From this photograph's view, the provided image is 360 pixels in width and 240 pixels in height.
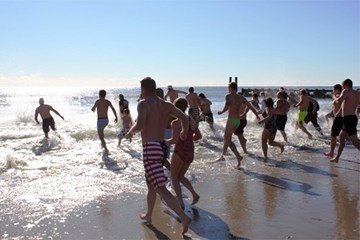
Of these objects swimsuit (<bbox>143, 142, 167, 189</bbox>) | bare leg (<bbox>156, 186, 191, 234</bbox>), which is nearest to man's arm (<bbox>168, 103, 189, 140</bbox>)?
swimsuit (<bbox>143, 142, 167, 189</bbox>)

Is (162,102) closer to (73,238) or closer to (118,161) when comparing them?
(73,238)

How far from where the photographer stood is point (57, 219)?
182 inches

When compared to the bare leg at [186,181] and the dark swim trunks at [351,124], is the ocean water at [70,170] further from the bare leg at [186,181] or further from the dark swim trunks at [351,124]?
the dark swim trunks at [351,124]

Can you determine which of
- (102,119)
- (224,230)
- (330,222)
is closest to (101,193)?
(224,230)

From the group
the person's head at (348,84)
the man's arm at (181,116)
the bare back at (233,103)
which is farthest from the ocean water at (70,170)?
the person's head at (348,84)

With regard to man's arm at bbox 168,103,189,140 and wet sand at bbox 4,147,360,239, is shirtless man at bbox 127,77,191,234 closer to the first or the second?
man's arm at bbox 168,103,189,140

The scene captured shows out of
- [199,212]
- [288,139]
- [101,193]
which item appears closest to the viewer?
[199,212]

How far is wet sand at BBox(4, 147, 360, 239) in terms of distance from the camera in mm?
4145

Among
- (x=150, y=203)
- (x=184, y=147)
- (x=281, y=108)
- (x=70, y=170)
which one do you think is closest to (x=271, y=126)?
(x=281, y=108)

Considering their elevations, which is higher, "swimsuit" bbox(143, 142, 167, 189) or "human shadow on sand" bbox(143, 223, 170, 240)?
"swimsuit" bbox(143, 142, 167, 189)

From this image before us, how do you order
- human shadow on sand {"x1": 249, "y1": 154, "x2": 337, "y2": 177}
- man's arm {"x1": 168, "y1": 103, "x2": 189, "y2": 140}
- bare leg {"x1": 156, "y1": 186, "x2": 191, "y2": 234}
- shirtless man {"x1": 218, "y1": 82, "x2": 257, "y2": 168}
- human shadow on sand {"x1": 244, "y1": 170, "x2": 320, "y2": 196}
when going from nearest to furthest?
bare leg {"x1": 156, "y1": 186, "x2": 191, "y2": 234} < man's arm {"x1": 168, "y1": 103, "x2": 189, "y2": 140} < human shadow on sand {"x1": 244, "y1": 170, "x2": 320, "y2": 196} < human shadow on sand {"x1": 249, "y1": 154, "x2": 337, "y2": 177} < shirtless man {"x1": 218, "y1": 82, "x2": 257, "y2": 168}

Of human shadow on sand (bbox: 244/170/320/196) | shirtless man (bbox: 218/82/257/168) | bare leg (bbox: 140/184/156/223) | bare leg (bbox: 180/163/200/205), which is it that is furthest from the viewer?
shirtless man (bbox: 218/82/257/168)

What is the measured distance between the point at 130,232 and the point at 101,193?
67.6 inches

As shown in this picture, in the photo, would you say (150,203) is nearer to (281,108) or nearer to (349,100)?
(349,100)
